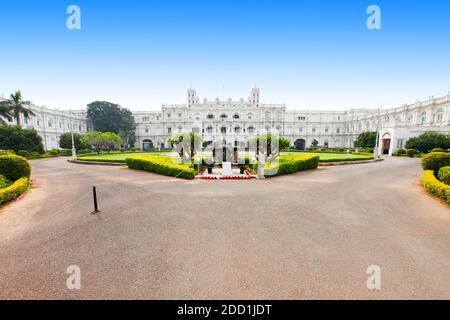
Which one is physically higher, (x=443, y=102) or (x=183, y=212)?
(x=443, y=102)

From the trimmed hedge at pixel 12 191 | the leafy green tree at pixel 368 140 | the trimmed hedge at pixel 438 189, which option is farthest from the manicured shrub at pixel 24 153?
the leafy green tree at pixel 368 140

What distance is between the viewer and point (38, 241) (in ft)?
16.0

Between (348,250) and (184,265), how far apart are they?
3574 mm

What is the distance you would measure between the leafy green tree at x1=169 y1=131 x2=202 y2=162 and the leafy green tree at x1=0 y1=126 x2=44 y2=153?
2783 cm

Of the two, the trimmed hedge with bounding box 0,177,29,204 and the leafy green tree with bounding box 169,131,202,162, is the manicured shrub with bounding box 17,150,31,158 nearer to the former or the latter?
the leafy green tree with bounding box 169,131,202,162

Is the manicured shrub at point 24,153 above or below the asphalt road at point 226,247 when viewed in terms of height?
above

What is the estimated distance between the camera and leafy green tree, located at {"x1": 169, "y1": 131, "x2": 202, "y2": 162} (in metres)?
17.1

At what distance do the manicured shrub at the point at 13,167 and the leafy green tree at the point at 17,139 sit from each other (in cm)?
2685

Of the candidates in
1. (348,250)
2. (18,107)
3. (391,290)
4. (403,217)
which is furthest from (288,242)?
(18,107)

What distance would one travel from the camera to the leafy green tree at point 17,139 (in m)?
28.5

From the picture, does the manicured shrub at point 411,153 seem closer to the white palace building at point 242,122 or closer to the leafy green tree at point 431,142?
the leafy green tree at point 431,142

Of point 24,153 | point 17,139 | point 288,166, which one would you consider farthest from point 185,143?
point 24,153

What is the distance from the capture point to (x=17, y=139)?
29.0 meters

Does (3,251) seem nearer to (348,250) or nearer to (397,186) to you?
(348,250)
